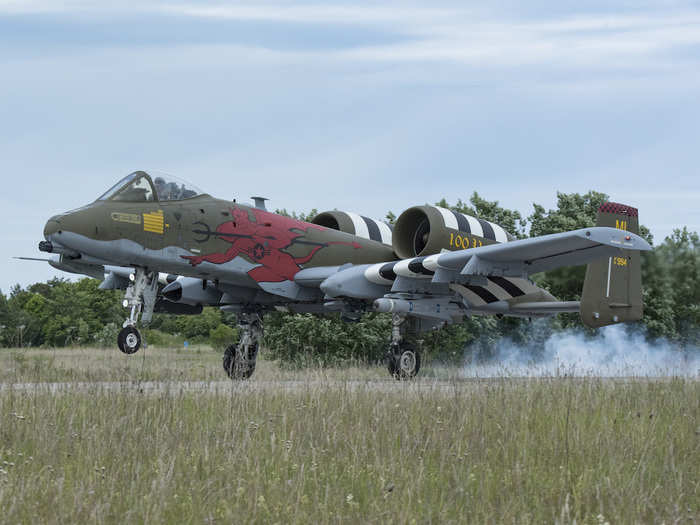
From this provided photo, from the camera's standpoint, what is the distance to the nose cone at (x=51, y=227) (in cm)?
1255

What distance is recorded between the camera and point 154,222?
1352 centimetres

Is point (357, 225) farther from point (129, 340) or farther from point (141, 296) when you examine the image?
point (129, 340)

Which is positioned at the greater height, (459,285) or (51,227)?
(51,227)

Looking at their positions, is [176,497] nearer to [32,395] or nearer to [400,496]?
[400,496]

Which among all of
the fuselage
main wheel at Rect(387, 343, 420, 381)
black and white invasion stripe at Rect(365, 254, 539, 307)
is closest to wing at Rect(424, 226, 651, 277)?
black and white invasion stripe at Rect(365, 254, 539, 307)

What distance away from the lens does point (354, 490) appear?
477cm

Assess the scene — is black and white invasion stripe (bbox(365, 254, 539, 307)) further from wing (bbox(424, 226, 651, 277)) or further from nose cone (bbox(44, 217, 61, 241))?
nose cone (bbox(44, 217, 61, 241))

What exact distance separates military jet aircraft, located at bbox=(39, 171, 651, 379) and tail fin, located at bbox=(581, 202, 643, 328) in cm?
3

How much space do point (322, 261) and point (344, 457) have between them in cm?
1017

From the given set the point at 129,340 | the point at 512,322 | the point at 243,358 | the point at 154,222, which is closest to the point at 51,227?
the point at 154,222

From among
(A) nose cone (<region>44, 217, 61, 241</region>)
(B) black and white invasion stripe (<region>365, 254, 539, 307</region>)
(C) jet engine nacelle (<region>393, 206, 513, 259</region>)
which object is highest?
(C) jet engine nacelle (<region>393, 206, 513, 259</region>)

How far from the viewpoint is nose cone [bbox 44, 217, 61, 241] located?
494 inches

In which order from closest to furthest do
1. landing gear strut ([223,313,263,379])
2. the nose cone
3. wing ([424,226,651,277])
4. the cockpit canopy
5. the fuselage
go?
the nose cone
wing ([424,226,651,277])
the fuselage
the cockpit canopy
landing gear strut ([223,313,263,379])

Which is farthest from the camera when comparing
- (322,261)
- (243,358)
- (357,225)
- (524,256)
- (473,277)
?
(357,225)
